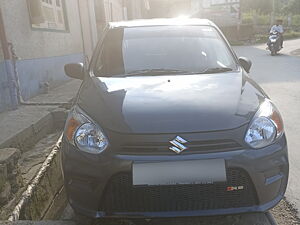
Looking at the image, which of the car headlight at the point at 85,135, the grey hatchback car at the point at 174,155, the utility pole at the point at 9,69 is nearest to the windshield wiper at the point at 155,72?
the grey hatchback car at the point at 174,155

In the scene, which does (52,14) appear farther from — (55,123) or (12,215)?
(12,215)

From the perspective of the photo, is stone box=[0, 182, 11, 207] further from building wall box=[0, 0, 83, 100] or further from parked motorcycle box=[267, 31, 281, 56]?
parked motorcycle box=[267, 31, 281, 56]

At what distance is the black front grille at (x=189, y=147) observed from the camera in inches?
80.0

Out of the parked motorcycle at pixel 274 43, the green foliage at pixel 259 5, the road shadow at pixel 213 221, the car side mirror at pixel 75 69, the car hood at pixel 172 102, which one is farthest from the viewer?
the green foliage at pixel 259 5

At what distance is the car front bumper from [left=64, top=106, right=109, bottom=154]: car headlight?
52mm

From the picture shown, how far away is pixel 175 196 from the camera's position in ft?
6.75

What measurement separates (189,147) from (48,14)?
6.17 meters

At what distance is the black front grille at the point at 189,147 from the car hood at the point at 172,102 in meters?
0.09

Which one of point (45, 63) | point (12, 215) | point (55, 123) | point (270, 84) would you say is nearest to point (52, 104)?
point (55, 123)

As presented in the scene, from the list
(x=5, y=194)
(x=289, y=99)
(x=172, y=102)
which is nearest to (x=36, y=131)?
(x=5, y=194)

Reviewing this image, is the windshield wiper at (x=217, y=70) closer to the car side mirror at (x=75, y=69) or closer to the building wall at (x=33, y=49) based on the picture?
the car side mirror at (x=75, y=69)

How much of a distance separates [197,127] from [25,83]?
14.4 ft

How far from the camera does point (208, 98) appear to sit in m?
2.38

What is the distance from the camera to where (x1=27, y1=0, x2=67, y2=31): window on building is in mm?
5879
